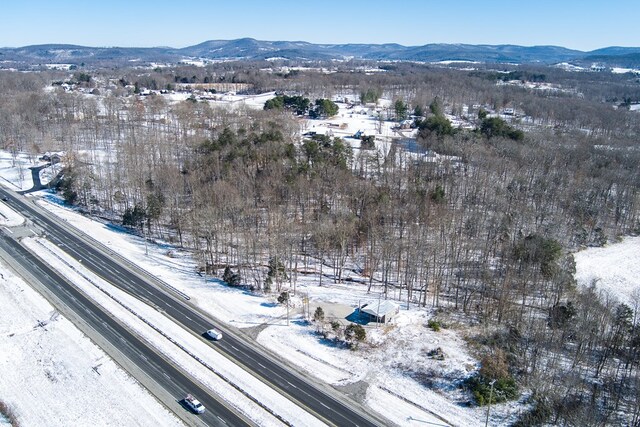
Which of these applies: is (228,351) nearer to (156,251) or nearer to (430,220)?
(156,251)

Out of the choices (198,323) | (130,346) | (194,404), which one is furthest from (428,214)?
(194,404)

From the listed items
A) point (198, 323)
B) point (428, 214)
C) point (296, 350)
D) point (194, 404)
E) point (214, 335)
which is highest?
point (428, 214)

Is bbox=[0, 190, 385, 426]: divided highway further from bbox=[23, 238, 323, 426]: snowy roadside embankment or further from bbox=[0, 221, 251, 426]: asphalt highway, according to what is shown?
bbox=[23, 238, 323, 426]: snowy roadside embankment

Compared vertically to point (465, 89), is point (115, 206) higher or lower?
lower

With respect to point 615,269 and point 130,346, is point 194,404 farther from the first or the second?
point 615,269

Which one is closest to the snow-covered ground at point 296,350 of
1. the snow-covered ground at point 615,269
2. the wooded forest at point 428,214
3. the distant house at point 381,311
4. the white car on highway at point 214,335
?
the distant house at point 381,311

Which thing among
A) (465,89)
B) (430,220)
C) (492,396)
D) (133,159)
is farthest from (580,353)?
(465,89)
